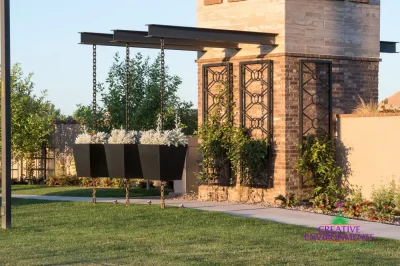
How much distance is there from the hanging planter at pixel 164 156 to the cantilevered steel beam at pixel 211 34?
203 centimetres

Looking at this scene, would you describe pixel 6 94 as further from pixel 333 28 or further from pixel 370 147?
pixel 333 28

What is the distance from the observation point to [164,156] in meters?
17.3

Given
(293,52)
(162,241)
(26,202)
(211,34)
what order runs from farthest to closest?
1. (26,202)
2. (293,52)
3. (211,34)
4. (162,241)

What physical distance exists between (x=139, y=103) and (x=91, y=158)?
389 inches

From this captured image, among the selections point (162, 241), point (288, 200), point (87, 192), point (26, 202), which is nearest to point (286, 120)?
point (288, 200)

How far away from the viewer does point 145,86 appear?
3008 cm

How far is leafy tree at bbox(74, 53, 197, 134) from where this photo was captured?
28875mm

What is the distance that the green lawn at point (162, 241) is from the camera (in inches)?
463

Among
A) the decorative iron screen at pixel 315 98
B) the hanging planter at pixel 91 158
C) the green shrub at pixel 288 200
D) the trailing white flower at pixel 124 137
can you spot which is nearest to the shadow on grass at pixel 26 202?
the hanging planter at pixel 91 158

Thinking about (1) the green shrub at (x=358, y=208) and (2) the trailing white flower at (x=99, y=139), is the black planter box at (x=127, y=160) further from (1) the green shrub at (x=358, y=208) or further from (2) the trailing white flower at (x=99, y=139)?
(1) the green shrub at (x=358, y=208)

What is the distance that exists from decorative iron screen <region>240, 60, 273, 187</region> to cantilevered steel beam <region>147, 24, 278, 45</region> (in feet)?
2.02

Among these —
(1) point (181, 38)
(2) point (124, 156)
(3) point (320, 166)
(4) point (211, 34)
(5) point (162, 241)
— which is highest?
(4) point (211, 34)

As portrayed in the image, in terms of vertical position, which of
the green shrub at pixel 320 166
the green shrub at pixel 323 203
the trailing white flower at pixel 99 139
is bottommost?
the green shrub at pixel 323 203

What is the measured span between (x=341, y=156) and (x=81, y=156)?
5.90 m
